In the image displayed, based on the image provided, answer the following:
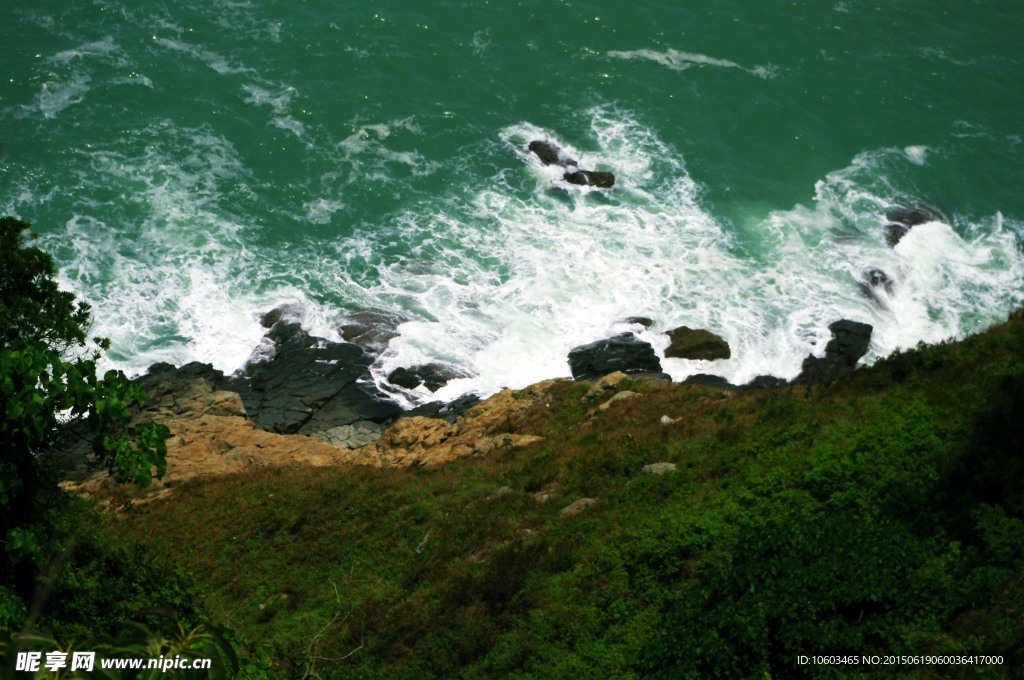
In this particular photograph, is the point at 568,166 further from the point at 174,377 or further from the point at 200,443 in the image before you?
the point at 200,443

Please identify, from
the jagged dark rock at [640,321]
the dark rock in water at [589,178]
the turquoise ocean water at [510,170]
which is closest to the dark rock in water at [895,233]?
the turquoise ocean water at [510,170]

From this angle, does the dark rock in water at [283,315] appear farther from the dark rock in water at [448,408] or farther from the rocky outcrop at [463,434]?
the rocky outcrop at [463,434]

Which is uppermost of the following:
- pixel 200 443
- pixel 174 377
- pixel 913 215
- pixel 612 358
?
pixel 913 215

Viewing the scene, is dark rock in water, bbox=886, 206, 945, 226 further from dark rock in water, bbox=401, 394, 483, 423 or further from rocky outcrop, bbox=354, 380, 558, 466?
dark rock in water, bbox=401, 394, 483, 423

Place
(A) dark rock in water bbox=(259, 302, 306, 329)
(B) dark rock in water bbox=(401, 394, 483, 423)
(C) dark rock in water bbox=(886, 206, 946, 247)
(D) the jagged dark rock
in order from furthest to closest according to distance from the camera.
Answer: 1. (C) dark rock in water bbox=(886, 206, 946, 247)
2. (D) the jagged dark rock
3. (A) dark rock in water bbox=(259, 302, 306, 329)
4. (B) dark rock in water bbox=(401, 394, 483, 423)

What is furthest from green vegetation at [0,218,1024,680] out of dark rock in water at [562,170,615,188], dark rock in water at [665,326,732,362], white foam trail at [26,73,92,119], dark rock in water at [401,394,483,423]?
white foam trail at [26,73,92,119]

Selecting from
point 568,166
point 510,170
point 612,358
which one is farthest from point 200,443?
point 568,166
